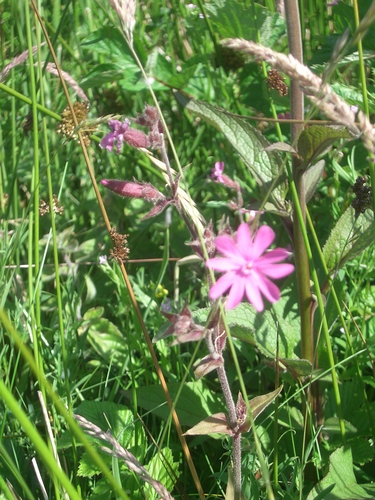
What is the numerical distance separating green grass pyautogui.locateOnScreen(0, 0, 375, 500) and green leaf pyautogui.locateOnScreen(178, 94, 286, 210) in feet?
0.04

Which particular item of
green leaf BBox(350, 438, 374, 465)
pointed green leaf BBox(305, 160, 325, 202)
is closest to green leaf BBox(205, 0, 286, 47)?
pointed green leaf BBox(305, 160, 325, 202)

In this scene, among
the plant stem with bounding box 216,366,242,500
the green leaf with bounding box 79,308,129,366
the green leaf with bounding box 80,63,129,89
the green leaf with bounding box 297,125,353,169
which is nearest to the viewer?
the plant stem with bounding box 216,366,242,500

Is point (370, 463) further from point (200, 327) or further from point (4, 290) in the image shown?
point (4, 290)

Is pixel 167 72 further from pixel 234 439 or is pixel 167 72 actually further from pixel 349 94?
pixel 234 439

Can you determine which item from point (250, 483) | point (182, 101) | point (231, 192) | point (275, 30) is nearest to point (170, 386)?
point (250, 483)

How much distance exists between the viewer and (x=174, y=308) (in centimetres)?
152

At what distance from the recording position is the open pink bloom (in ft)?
2.22

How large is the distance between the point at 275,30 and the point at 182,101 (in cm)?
50

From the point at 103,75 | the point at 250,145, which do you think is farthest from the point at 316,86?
the point at 103,75

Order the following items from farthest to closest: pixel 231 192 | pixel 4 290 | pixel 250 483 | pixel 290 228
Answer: pixel 231 192 → pixel 290 228 → pixel 4 290 → pixel 250 483

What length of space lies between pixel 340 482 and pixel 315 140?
613 mm

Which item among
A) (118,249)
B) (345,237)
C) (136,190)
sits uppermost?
(136,190)

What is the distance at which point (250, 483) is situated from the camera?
99cm

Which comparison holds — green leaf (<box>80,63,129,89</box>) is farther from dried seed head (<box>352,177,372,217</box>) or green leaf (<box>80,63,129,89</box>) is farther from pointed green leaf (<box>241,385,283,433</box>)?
pointed green leaf (<box>241,385,283,433</box>)
